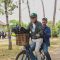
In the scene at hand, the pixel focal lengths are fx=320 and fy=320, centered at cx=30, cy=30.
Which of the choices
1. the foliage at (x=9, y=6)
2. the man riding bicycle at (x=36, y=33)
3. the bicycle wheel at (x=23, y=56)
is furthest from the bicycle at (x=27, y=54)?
the foliage at (x=9, y=6)

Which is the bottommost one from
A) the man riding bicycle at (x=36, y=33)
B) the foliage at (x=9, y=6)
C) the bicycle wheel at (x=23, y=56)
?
the bicycle wheel at (x=23, y=56)

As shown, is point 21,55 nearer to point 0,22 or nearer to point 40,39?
point 40,39

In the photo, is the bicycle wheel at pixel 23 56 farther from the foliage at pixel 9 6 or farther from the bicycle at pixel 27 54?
the foliage at pixel 9 6

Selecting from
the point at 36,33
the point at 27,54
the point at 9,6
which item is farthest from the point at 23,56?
the point at 9,6

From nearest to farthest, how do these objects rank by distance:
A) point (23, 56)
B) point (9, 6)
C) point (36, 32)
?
point (36, 32)
point (23, 56)
point (9, 6)

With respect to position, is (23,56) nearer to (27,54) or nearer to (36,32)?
(27,54)

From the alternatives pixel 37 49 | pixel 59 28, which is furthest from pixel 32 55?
pixel 59 28

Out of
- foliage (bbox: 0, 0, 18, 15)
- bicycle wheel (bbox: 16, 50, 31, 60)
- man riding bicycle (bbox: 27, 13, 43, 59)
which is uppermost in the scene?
foliage (bbox: 0, 0, 18, 15)

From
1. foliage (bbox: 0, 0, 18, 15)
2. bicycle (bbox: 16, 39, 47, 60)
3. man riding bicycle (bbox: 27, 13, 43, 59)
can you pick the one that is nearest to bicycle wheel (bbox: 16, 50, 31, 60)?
bicycle (bbox: 16, 39, 47, 60)

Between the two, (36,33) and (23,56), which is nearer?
(36,33)

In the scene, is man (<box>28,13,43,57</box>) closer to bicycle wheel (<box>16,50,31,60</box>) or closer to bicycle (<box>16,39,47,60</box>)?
bicycle (<box>16,39,47,60</box>)

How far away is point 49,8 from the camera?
250ft

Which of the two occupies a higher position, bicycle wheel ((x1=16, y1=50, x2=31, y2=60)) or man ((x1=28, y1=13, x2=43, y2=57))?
man ((x1=28, y1=13, x2=43, y2=57))

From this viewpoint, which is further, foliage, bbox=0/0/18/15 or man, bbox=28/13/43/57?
foliage, bbox=0/0/18/15
